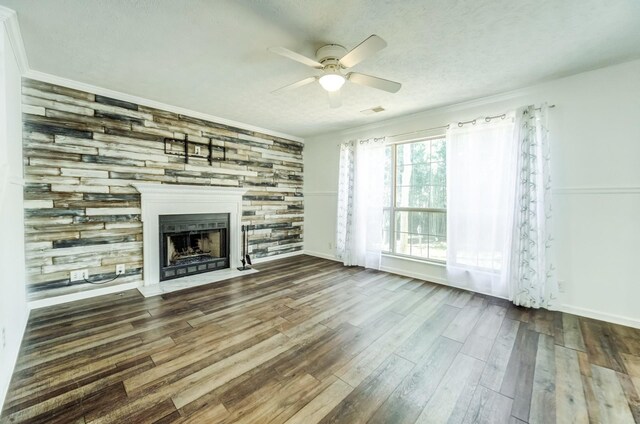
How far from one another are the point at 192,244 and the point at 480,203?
171 inches

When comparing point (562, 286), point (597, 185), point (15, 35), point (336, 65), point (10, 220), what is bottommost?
point (562, 286)

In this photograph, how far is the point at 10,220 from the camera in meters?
1.91

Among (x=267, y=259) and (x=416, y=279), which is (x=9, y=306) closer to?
(x=267, y=259)

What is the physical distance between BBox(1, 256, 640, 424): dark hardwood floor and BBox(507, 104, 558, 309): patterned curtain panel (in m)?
0.25

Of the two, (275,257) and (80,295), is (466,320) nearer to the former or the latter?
(275,257)

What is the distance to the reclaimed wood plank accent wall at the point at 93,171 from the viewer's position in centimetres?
275

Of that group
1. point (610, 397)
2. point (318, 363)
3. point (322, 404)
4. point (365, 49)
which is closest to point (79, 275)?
point (318, 363)

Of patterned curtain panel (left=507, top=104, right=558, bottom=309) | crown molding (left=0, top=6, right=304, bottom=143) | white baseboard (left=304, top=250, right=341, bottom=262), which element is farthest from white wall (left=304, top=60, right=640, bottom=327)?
crown molding (left=0, top=6, right=304, bottom=143)

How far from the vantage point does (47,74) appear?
2.74 m

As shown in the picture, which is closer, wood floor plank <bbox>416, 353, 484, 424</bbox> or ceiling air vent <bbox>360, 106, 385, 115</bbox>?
wood floor plank <bbox>416, 353, 484, 424</bbox>

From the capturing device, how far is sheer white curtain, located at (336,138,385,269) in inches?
173

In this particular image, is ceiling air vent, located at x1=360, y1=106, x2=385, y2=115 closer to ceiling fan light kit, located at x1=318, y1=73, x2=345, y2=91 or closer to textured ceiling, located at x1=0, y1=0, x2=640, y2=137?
textured ceiling, located at x1=0, y1=0, x2=640, y2=137

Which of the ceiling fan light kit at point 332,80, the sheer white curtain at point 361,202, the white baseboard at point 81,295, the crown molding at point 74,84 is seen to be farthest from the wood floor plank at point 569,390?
the crown molding at point 74,84

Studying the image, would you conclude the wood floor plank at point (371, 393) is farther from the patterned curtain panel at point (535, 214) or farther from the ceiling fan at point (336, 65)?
the ceiling fan at point (336, 65)
